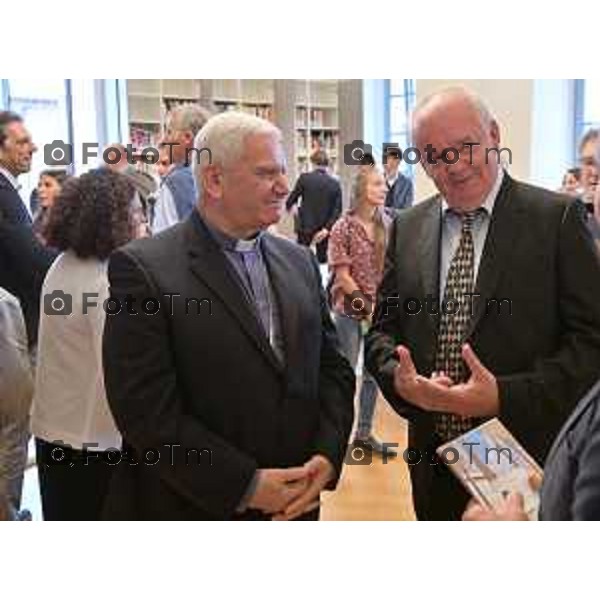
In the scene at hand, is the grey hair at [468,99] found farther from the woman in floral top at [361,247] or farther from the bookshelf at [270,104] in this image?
the bookshelf at [270,104]

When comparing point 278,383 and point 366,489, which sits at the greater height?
point 278,383

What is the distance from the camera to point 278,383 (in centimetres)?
164

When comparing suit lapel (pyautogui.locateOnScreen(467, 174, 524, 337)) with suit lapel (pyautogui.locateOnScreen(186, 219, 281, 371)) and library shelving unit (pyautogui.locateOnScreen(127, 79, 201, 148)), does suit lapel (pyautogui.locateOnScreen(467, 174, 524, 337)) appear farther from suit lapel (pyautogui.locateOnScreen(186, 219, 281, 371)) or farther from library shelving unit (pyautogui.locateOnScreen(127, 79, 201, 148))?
library shelving unit (pyautogui.locateOnScreen(127, 79, 201, 148))

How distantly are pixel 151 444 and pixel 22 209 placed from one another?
4.83ft

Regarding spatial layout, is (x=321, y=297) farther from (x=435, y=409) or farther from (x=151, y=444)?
(x=151, y=444)

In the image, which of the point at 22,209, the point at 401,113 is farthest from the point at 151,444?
the point at 401,113

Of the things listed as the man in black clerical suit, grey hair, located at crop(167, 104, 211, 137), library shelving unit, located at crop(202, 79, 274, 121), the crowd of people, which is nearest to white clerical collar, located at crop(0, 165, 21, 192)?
grey hair, located at crop(167, 104, 211, 137)

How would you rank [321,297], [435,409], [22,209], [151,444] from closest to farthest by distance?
[151,444], [435,409], [321,297], [22,209]

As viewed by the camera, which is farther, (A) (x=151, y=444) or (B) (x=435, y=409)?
(B) (x=435, y=409)

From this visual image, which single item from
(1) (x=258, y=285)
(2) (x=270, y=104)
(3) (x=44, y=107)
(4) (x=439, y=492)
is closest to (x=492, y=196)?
(1) (x=258, y=285)

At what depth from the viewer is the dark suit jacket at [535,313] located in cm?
165

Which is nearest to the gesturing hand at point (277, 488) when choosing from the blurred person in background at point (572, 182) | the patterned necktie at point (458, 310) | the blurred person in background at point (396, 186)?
the patterned necktie at point (458, 310)
